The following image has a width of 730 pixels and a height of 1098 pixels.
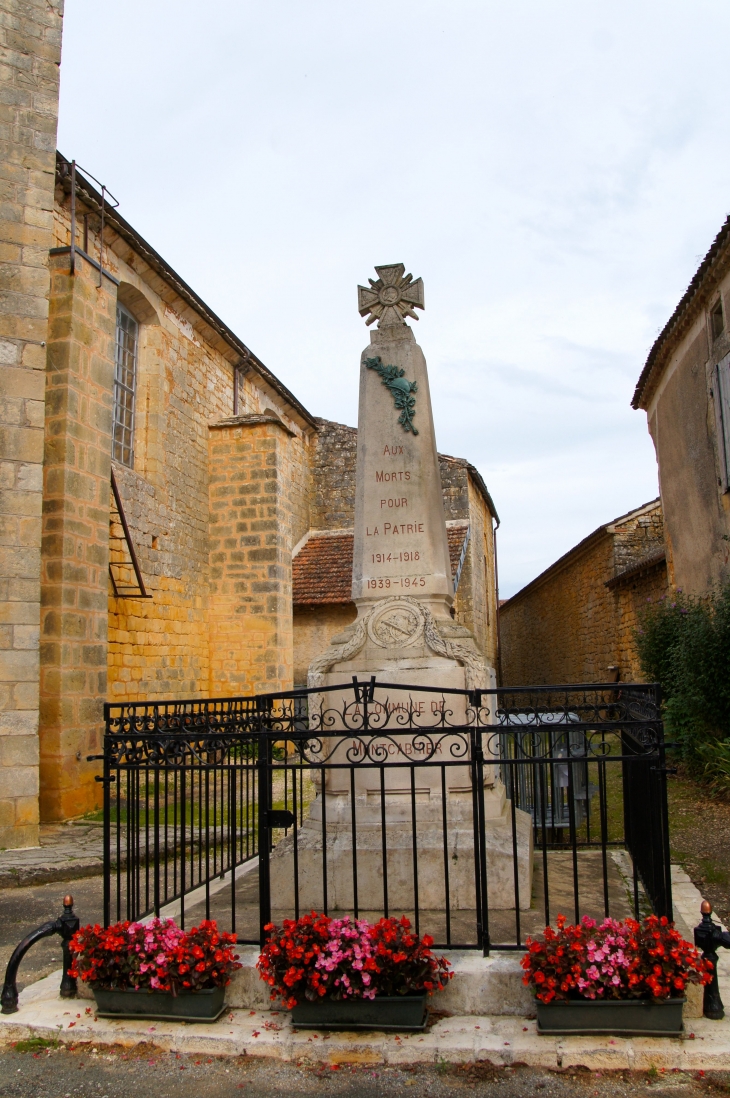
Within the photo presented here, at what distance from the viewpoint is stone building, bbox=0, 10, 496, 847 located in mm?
7363

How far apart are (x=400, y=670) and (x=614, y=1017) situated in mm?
2102

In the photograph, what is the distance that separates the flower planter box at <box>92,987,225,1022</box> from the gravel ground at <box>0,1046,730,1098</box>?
0.20 m

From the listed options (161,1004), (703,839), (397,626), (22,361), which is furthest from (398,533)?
(22,361)

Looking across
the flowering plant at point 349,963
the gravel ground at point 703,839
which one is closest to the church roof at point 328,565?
the gravel ground at point 703,839

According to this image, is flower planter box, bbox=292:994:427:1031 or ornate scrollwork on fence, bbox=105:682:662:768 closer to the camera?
flower planter box, bbox=292:994:427:1031

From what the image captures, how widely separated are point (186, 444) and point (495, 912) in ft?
35.1

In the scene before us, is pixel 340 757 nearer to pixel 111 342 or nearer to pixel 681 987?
pixel 681 987

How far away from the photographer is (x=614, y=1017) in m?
3.08

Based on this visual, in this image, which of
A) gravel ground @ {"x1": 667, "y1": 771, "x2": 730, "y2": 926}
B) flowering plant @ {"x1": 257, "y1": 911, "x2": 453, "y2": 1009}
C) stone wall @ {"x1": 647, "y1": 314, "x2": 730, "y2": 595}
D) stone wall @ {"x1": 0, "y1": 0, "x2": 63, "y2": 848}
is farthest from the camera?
stone wall @ {"x1": 647, "y1": 314, "x2": 730, "y2": 595}

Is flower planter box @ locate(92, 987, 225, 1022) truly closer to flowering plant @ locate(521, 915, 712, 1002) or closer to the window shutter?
flowering plant @ locate(521, 915, 712, 1002)

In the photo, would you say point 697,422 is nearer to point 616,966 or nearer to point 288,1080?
point 616,966

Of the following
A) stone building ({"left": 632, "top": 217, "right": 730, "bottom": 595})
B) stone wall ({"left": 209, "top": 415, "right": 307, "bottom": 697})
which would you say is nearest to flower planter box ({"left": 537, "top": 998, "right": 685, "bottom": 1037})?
stone building ({"left": 632, "top": 217, "right": 730, "bottom": 595})

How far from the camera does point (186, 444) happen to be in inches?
535

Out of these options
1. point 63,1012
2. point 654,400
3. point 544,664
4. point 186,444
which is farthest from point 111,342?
point 544,664
